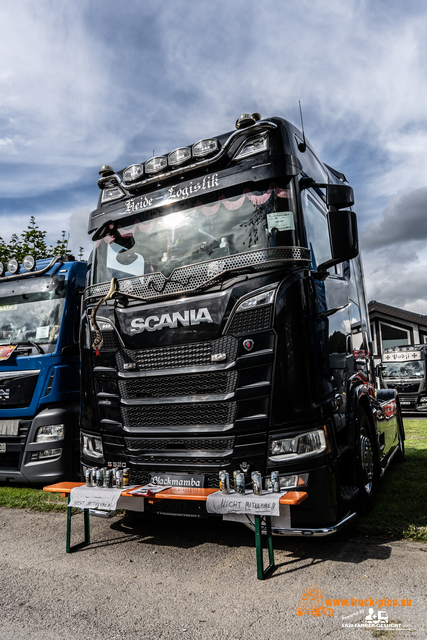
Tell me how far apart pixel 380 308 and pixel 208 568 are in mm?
32531

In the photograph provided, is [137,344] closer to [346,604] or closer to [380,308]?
[346,604]

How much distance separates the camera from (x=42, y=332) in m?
6.57

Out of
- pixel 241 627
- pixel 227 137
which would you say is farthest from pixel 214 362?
pixel 227 137

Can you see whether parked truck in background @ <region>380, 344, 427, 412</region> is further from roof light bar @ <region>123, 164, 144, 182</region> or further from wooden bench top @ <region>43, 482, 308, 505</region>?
wooden bench top @ <region>43, 482, 308, 505</region>

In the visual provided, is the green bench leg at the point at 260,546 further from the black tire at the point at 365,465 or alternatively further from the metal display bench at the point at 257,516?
the black tire at the point at 365,465

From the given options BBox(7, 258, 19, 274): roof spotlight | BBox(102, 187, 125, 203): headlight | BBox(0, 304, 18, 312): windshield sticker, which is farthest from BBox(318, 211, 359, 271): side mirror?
BBox(7, 258, 19, 274): roof spotlight

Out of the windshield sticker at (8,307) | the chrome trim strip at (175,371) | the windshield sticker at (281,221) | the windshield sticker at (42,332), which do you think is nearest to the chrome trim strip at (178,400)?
the chrome trim strip at (175,371)

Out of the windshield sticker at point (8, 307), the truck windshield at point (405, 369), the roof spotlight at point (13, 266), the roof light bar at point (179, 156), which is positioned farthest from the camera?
the truck windshield at point (405, 369)

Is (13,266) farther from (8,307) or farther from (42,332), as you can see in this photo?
(42,332)

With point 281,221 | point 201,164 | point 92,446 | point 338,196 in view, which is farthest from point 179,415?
point 338,196

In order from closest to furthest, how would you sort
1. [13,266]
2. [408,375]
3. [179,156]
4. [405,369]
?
[179,156], [13,266], [408,375], [405,369]

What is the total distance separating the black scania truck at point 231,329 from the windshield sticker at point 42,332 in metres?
2.11

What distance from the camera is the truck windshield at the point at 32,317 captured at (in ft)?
21.5

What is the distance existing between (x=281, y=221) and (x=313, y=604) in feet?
8.96
